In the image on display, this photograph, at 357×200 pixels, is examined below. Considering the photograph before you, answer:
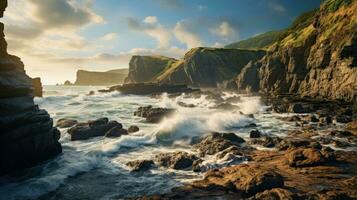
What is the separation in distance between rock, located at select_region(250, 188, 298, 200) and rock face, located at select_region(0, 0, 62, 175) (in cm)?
1780

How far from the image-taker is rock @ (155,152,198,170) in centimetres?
2562

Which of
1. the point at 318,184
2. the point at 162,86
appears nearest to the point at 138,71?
the point at 162,86

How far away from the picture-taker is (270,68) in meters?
101

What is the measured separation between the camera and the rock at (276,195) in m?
17.6

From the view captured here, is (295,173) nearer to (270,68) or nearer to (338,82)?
(338,82)

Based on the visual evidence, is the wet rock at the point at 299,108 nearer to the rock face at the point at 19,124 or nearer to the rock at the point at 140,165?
the rock at the point at 140,165

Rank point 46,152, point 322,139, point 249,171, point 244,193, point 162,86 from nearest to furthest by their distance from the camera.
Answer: point 244,193, point 249,171, point 46,152, point 322,139, point 162,86

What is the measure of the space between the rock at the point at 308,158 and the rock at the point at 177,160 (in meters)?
7.15

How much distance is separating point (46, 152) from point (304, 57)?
2922 inches

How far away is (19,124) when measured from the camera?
2641 centimetres

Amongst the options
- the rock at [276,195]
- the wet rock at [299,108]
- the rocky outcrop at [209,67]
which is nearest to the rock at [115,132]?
the rock at [276,195]

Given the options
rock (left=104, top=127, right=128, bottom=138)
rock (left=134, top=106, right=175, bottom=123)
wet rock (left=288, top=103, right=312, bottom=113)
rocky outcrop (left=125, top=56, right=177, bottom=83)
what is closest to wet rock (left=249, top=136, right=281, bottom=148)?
rock (left=104, top=127, right=128, bottom=138)

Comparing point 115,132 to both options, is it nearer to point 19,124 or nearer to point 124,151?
point 124,151

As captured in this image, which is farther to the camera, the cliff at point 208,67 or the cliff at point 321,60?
the cliff at point 208,67
